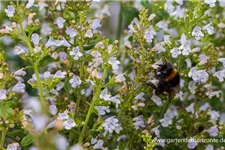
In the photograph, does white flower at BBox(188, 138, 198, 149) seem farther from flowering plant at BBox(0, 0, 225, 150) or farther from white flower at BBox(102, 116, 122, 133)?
white flower at BBox(102, 116, 122, 133)

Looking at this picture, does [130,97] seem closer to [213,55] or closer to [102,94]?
[102,94]

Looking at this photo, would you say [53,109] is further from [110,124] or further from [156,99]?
[156,99]

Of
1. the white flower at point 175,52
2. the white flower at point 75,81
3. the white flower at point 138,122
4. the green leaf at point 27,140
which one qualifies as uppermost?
the white flower at point 175,52

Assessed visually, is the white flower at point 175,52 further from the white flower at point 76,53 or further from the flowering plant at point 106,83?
the white flower at point 76,53

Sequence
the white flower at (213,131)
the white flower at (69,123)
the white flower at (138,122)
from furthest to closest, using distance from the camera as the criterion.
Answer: the white flower at (213,131)
the white flower at (138,122)
the white flower at (69,123)

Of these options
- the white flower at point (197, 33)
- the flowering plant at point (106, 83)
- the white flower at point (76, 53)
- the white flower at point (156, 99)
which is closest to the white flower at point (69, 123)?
the flowering plant at point (106, 83)

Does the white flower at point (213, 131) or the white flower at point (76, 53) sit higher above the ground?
the white flower at point (76, 53)

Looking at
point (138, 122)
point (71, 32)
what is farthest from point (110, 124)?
point (71, 32)

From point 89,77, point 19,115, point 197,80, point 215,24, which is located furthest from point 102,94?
point 215,24
